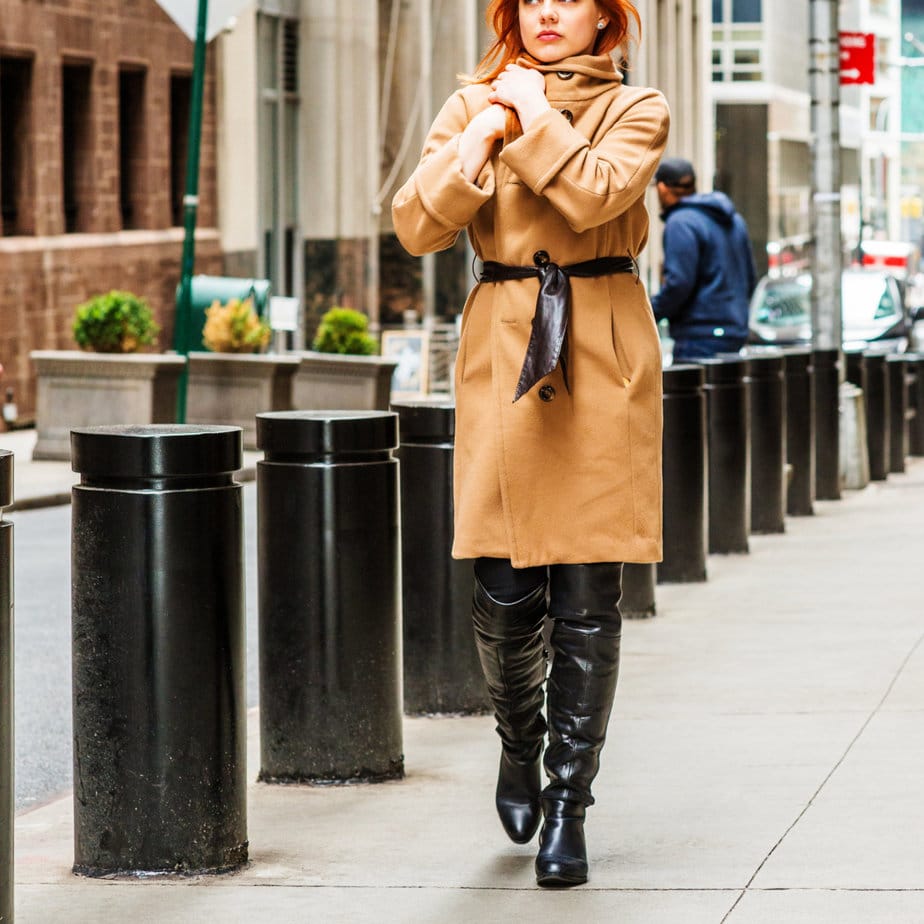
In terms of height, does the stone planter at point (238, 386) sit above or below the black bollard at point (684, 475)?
above

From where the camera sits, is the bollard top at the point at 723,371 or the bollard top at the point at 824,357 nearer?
the bollard top at the point at 723,371

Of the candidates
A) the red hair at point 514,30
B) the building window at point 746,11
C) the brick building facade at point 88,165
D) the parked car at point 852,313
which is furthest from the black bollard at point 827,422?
the building window at point 746,11

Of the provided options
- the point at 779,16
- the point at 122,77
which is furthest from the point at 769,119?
the point at 122,77

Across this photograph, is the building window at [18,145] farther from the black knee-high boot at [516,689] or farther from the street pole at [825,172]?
the black knee-high boot at [516,689]

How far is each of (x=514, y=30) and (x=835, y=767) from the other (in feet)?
7.02

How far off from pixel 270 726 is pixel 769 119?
210 ft

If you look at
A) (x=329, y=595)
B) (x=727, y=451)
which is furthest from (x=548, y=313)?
(x=727, y=451)

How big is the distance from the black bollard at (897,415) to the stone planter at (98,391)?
548 centimetres

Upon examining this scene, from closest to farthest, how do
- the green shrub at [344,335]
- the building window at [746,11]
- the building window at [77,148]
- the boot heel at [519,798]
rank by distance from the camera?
1. the boot heel at [519,798]
2. the green shrub at [344,335]
3. the building window at [77,148]
4. the building window at [746,11]

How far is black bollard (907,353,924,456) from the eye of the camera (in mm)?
19141

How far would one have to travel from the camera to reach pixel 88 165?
25.0 metres

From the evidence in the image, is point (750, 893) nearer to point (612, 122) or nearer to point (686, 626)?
point (612, 122)

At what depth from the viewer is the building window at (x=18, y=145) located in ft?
A: 75.9

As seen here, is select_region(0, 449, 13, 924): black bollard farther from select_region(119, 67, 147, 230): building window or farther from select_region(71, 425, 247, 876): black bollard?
select_region(119, 67, 147, 230): building window
